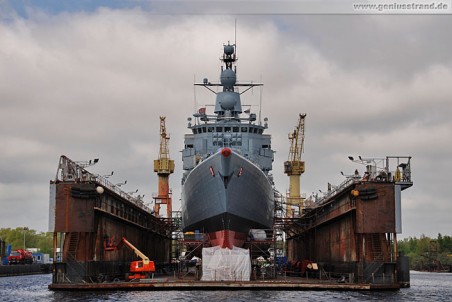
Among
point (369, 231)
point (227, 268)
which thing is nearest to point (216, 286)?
point (227, 268)

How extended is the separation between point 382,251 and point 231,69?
34.9m

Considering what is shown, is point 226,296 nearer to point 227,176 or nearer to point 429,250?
point 227,176

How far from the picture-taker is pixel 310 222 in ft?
267

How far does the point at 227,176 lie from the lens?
5859 cm

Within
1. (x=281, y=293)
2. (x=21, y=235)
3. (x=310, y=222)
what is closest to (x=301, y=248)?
(x=310, y=222)

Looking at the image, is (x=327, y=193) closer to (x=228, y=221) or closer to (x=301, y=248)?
(x=228, y=221)

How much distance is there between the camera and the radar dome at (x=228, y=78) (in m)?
80.6

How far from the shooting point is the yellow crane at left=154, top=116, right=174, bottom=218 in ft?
365

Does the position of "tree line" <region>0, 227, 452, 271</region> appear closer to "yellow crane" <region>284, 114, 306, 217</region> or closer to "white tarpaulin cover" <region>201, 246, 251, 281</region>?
"yellow crane" <region>284, 114, 306, 217</region>

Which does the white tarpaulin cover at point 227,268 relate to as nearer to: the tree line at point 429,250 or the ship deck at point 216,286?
the ship deck at point 216,286

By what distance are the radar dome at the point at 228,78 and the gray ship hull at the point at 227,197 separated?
18405 millimetres

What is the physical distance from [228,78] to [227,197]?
80.9 ft

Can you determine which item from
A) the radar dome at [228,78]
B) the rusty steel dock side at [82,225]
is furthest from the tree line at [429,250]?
the rusty steel dock side at [82,225]

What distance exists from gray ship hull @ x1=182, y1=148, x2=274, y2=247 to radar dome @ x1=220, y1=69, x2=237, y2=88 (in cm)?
1840
